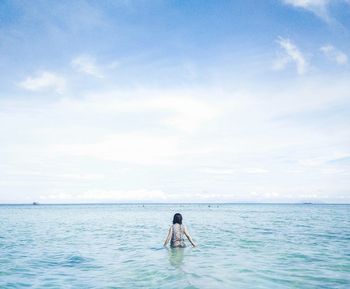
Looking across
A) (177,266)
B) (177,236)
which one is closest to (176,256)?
(177,236)

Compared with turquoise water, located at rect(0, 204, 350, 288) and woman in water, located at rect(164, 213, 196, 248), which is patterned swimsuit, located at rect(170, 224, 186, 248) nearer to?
woman in water, located at rect(164, 213, 196, 248)

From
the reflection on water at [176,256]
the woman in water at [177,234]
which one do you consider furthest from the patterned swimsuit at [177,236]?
the reflection on water at [176,256]

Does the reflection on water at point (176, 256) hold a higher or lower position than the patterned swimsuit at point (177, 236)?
lower

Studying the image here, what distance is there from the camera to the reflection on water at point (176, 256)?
13.8 metres

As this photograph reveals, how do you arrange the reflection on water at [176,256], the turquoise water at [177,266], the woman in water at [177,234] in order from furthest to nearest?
the woman in water at [177,234] → the reflection on water at [176,256] → the turquoise water at [177,266]

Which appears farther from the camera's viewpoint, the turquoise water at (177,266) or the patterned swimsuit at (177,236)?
the patterned swimsuit at (177,236)

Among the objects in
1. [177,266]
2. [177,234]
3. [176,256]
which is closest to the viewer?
[177,266]

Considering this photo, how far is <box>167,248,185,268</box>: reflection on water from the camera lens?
45.3 feet

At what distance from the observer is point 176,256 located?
1534 cm

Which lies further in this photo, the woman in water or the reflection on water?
the woman in water

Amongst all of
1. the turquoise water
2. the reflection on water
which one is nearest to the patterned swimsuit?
the reflection on water

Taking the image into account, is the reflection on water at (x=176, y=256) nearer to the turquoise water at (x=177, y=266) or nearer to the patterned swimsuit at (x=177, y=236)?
the turquoise water at (x=177, y=266)

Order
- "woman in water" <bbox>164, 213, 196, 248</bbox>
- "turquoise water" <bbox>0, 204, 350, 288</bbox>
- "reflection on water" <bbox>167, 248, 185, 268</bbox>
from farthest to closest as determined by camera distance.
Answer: "woman in water" <bbox>164, 213, 196, 248</bbox>, "reflection on water" <bbox>167, 248, 185, 268</bbox>, "turquoise water" <bbox>0, 204, 350, 288</bbox>

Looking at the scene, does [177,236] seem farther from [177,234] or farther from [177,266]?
[177,266]
